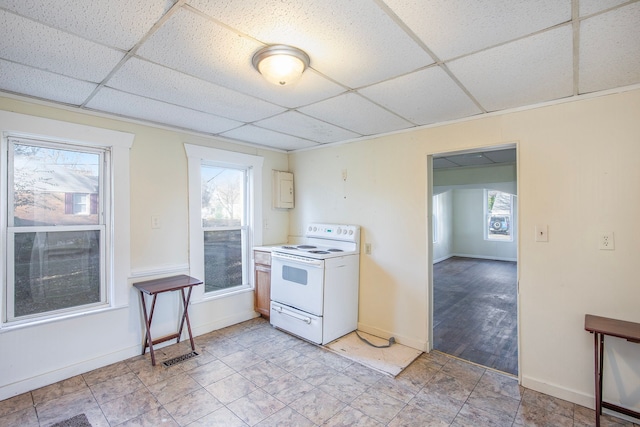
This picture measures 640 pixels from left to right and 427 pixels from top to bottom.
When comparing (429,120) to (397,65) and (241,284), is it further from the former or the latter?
(241,284)

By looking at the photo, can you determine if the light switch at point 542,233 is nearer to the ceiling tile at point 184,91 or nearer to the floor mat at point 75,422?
the ceiling tile at point 184,91

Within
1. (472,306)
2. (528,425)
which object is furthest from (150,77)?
(472,306)

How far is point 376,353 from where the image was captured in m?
2.94

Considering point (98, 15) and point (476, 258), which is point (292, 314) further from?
point (476, 258)

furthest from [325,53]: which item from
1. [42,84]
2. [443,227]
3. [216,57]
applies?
[443,227]

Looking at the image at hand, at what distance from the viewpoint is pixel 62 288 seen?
8.57 ft

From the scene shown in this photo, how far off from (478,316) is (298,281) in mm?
2620

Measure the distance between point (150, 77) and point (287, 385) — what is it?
2.45 m

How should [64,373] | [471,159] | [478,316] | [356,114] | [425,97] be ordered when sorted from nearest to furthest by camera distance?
[425,97], [64,373], [356,114], [478,316], [471,159]

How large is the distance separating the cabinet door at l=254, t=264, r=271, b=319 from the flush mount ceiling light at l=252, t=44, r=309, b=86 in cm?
249

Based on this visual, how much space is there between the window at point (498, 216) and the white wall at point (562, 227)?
736cm

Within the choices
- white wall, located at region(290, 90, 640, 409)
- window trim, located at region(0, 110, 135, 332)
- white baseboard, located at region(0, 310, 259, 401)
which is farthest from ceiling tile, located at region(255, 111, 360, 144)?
white baseboard, located at region(0, 310, 259, 401)

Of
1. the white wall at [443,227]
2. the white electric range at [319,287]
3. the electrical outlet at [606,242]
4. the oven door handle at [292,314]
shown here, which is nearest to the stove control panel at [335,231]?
the white electric range at [319,287]

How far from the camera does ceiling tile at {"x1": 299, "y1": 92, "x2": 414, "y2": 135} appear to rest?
2.36m
